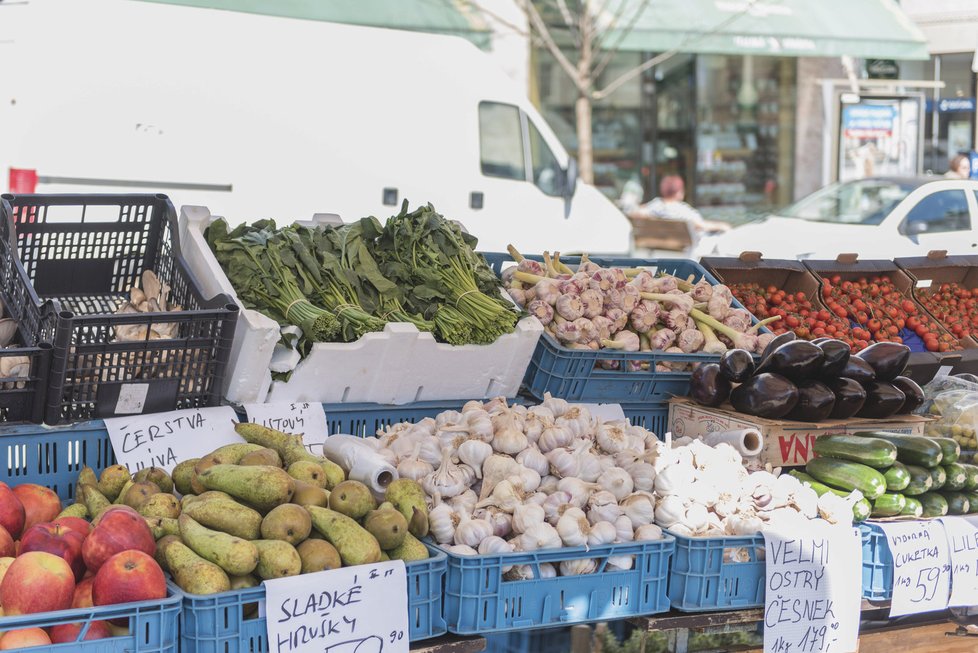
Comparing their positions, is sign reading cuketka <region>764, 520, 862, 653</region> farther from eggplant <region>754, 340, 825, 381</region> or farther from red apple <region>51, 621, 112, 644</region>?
red apple <region>51, 621, 112, 644</region>

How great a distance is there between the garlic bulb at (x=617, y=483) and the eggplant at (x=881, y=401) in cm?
129

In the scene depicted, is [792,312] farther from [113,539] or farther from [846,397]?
[113,539]

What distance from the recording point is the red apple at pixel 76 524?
2494 millimetres

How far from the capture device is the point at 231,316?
3355mm

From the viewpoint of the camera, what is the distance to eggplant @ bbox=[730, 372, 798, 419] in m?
3.68

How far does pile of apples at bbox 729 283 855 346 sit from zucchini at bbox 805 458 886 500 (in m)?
1.57

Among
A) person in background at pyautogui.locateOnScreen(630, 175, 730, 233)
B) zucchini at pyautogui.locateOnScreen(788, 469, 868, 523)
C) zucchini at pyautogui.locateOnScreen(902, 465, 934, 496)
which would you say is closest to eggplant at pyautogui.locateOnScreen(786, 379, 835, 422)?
zucchini at pyautogui.locateOnScreen(788, 469, 868, 523)

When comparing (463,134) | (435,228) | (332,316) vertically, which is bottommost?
(332,316)

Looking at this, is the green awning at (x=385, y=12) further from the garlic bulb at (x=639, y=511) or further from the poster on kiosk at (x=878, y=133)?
the garlic bulb at (x=639, y=511)

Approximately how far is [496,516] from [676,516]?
482 mm

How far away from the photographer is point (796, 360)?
3.81m

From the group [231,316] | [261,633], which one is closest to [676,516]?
[261,633]

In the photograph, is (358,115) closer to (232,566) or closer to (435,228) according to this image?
(435,228)

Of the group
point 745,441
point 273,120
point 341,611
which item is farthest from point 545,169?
point 341,611
